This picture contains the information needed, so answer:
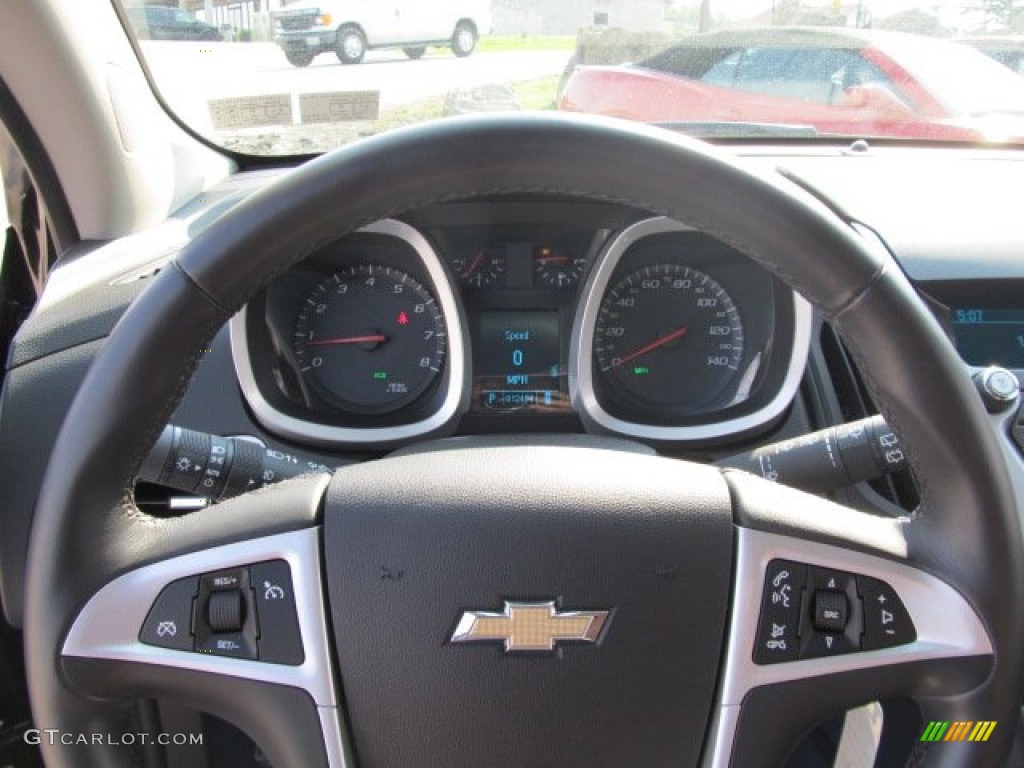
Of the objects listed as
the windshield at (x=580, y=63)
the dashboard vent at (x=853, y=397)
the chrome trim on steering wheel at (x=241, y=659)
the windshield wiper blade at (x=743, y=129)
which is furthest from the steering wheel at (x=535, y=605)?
the windshield wiper blade at (x=743, y=129)

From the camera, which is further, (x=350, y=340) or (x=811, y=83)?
(x=811, y=83)

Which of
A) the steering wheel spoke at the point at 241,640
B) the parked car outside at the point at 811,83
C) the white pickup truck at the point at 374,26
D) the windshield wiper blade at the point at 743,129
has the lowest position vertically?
the steering wheel spoke at the point at 241,640

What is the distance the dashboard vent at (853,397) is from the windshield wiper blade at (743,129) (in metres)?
0.73

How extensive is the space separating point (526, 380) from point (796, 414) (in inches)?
24.7

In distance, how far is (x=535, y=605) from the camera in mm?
1174

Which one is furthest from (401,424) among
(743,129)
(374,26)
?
(743,129)

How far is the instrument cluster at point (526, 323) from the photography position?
244 centimetres

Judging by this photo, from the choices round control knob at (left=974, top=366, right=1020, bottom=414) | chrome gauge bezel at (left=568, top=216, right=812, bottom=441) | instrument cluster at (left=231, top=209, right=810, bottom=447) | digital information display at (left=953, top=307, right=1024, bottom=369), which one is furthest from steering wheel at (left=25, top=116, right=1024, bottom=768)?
digital information display at (left=953, top=307, right=1024, bottom=369)

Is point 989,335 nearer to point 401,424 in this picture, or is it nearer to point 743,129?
point 743,129

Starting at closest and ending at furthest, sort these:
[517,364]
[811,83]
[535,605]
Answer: [535,605], [517,364], [811,83]

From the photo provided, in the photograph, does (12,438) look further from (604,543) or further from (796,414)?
(796,414)

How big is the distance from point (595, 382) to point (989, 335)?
0.92 m

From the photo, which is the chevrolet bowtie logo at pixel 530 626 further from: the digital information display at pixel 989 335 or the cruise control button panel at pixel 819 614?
the digital information display at pixel 989 335

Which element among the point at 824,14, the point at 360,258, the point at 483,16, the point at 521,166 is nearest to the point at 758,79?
the point at 824,14
